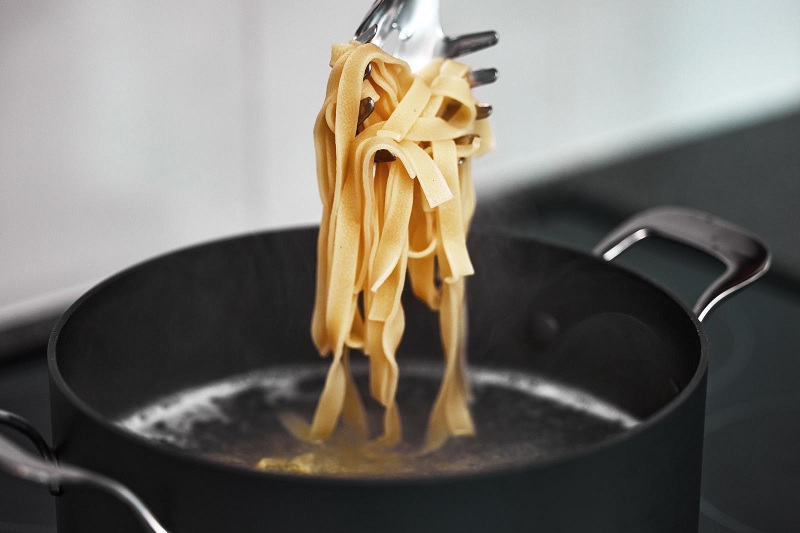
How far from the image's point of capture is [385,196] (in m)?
0.86

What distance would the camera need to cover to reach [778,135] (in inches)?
68.4

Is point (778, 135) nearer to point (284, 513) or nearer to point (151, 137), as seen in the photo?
point (151, 137)

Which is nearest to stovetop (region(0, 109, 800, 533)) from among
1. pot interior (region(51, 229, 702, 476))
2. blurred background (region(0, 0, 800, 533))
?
blurred background (region(0, 0, 800, 533))

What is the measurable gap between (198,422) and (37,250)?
1.00 ft

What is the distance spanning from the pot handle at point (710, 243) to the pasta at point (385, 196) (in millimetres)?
166

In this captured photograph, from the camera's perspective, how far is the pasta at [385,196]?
82 cm

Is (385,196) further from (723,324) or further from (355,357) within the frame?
(723,324)

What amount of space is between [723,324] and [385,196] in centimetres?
59

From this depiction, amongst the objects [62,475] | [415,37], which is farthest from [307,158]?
[62,475]

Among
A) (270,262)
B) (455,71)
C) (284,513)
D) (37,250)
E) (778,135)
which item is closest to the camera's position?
(284,513)

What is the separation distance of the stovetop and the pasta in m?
0.31

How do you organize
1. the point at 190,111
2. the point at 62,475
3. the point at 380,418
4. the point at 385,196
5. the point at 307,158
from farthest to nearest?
the point at 307,158, the point at 190,111, the point at 380,418, the point at 385,196, the point at 62,475

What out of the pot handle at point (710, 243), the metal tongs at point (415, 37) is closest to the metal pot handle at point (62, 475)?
the metal tongs at point (415, 37)

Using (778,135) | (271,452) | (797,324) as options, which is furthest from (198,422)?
(778,135)
